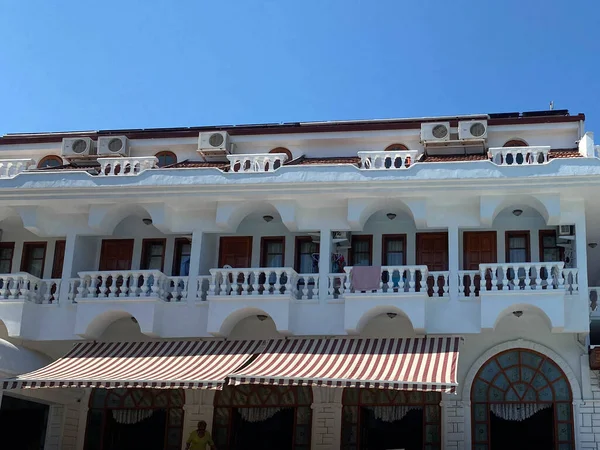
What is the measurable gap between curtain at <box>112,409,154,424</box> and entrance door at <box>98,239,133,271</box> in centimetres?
373

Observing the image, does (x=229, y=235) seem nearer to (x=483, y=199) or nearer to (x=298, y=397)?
(x=298, y=397)

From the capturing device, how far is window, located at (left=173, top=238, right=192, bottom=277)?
77.7 feet

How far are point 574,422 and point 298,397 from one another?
6192mm

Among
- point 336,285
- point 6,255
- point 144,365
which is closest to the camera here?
point 144,365

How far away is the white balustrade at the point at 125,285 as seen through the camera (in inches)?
869

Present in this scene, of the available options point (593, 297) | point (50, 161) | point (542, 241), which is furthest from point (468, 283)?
point (50, 161)

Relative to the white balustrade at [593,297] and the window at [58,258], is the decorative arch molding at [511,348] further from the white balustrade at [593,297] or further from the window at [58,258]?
the window at [58,258]

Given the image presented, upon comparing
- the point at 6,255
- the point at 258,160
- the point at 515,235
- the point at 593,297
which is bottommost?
the point at 593,297

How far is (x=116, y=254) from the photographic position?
2416 cm

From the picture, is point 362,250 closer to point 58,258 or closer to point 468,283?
point 468,283

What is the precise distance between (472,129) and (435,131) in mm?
957

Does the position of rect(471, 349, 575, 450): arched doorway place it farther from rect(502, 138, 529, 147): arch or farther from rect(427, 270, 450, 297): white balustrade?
rect(502, 138, 529, 147): arch

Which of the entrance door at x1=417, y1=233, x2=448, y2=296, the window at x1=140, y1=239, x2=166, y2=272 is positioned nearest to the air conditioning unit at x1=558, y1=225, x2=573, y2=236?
the entrance door at x1=417, y1=233, x2=448, y2=296

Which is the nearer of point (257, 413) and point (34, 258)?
point (257, 413)
